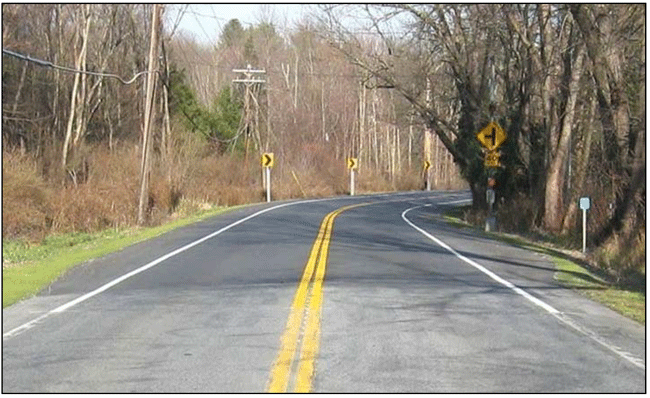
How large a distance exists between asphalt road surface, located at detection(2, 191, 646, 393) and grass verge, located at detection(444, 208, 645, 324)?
0.32m

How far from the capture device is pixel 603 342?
11.3m

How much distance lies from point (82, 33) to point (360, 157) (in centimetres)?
3940

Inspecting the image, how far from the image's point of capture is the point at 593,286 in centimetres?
1734

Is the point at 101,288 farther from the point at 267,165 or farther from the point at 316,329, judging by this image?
the point at 267,165

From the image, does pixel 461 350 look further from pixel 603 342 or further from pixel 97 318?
pixel 97 318

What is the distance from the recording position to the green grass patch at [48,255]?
17094mm

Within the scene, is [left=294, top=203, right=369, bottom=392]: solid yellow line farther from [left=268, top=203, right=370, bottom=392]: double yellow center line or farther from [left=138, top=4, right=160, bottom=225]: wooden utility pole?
[left=138, top=4, right=160, bottom=225]: wooden utility pole

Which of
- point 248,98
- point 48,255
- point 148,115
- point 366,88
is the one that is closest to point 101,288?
point 48,255

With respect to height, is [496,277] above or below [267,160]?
below

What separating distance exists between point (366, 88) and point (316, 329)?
41.8 m

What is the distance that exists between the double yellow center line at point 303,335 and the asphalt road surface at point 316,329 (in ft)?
0.08

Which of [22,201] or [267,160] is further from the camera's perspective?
[267,160]

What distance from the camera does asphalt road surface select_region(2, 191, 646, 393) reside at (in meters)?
9.23

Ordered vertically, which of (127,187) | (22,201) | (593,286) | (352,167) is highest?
(352,167)
